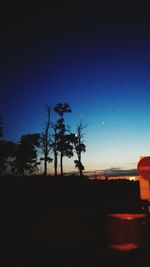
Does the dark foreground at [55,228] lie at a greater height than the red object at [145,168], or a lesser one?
lesser

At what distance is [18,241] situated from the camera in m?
10.2

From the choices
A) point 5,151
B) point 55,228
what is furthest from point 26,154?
point 55,228

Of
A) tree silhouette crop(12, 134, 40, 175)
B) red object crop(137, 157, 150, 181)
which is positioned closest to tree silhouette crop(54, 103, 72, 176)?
tree silhouette crop(12, 134, 40, 175)

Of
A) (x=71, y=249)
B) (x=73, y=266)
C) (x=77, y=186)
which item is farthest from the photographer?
(x=77, y=186)

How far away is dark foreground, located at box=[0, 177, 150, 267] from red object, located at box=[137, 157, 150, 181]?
1.25m

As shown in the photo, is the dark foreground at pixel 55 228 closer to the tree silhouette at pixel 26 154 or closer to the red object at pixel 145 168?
the red object at pixel 145 168

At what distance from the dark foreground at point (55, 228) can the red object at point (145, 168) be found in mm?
1252

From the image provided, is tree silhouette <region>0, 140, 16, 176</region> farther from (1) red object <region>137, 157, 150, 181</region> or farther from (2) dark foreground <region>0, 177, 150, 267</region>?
(1) red object <region>137, 157, 150, 181</region>

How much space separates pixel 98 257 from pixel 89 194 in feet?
53.4

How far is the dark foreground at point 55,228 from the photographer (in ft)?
24.5

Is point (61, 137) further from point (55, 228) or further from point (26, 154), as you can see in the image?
point (55, 228)

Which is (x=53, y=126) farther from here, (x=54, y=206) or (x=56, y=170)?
(x=54, y=206)

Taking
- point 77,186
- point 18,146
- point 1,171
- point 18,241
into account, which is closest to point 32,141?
point 18,146

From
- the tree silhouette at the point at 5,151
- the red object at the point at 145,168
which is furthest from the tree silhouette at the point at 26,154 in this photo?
the red object at the point at 145,168
